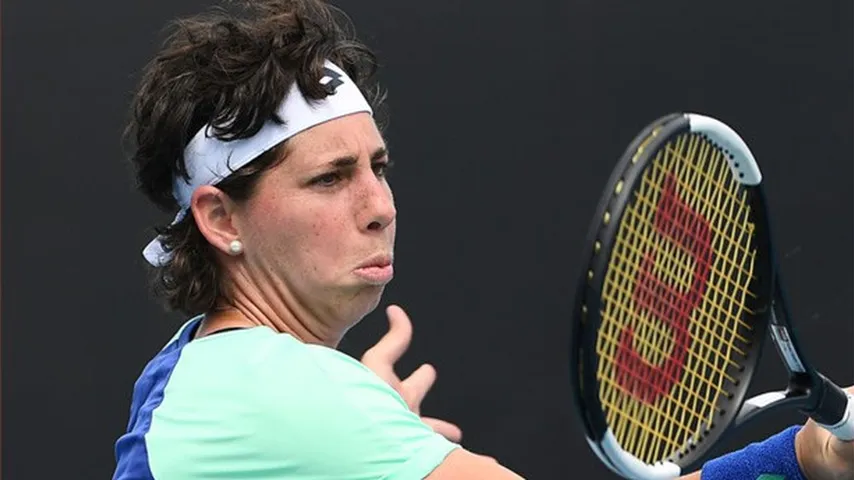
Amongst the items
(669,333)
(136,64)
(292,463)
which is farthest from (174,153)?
(136,64)

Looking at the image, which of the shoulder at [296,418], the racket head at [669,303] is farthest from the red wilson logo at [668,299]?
the shoulder at [296,418]

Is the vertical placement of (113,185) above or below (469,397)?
above

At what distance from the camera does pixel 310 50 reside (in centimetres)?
185

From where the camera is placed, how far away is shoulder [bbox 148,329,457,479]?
1590mm

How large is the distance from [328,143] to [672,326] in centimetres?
55

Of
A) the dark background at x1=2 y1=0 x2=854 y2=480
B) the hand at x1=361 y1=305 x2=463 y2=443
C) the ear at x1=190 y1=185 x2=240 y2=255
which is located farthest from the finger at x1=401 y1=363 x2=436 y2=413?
the dark background at x1=2 y1=0 x2=854 y2=480

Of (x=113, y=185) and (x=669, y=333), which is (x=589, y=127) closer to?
(x=113, y=185)

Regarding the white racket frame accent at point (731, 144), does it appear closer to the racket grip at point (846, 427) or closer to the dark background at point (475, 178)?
the racket grip at point (846, 427)

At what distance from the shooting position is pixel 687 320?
2.14 m

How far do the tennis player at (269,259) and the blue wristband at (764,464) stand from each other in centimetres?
51

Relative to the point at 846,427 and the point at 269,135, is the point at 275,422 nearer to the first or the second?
the point at 269,135

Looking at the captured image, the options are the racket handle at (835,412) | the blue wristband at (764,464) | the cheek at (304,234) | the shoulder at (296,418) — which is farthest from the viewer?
the blue wristband at (764,464)

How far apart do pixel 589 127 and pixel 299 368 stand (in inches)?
74.6

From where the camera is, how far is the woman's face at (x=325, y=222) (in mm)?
1760
